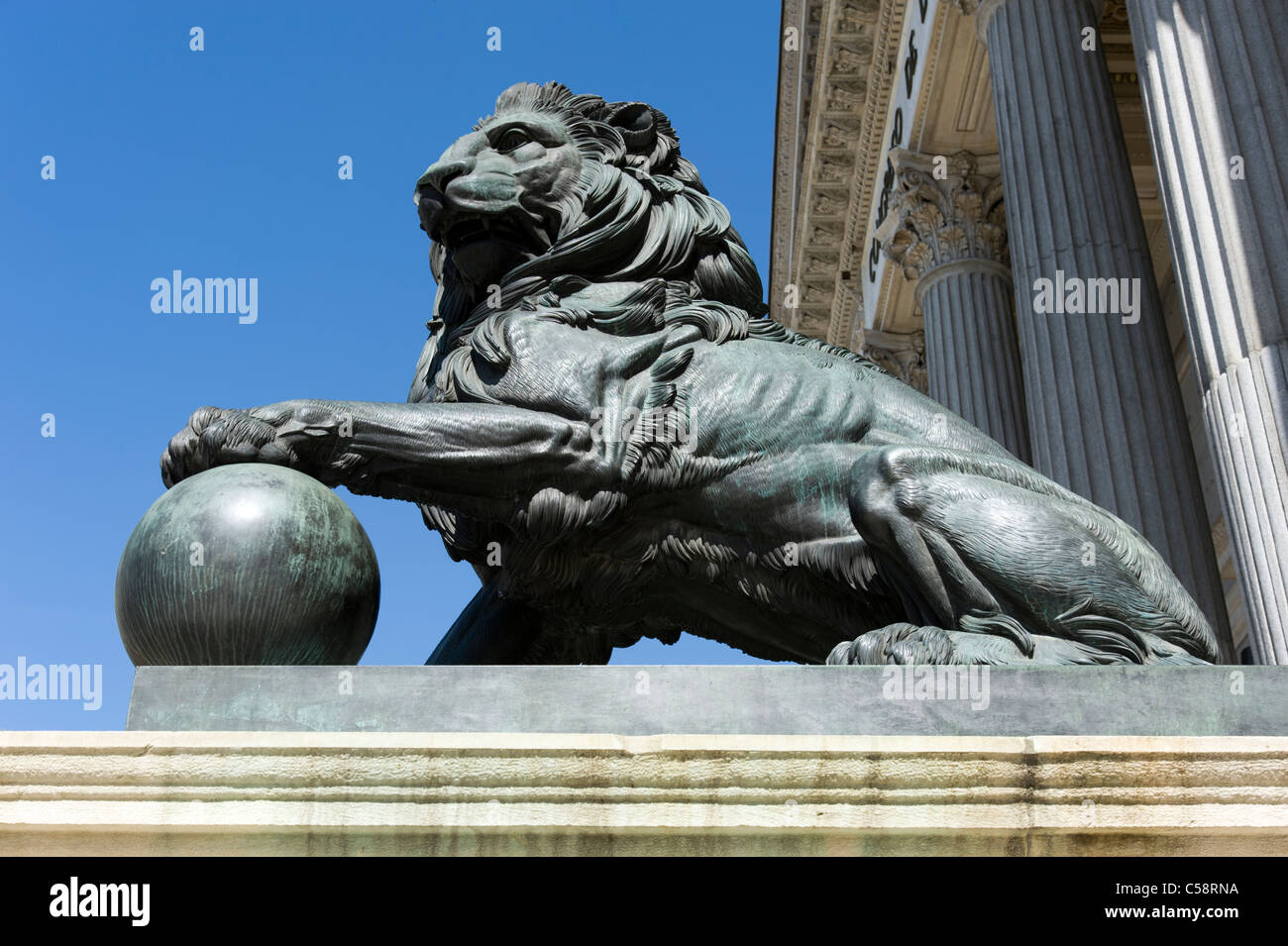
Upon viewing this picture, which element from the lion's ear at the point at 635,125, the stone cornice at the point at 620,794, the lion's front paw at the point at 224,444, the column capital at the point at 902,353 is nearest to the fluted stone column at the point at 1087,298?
the lion's ear at the point at 635,125

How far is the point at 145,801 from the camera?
298 centimetres

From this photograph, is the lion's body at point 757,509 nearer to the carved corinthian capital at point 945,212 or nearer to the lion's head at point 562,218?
the lion's head at point 562,218

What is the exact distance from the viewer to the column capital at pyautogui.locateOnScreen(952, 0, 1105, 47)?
50.5ft

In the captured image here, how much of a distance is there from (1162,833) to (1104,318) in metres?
10.8

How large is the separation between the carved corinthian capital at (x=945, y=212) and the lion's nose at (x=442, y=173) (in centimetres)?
1568

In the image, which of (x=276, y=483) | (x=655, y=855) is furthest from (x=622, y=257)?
(x=655, y=855)

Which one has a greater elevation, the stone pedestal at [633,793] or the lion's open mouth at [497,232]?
the lion's open mouth at [497,232]

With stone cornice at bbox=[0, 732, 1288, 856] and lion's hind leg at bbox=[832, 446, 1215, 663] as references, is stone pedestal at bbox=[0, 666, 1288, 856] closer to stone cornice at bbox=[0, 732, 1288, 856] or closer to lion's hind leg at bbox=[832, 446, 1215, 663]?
Answer: stone cornice at bbox=[0, 732, 1288, 856]

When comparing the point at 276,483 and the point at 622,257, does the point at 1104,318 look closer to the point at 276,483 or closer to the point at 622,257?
the point at 622,257

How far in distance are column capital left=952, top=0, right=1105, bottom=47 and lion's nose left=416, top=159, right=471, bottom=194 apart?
1204cm

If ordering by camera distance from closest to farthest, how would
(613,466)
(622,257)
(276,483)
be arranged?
1. (276,483)
2. (613,466)
3. (622,257)

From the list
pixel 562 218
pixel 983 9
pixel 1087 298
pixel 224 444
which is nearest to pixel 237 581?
pixel 224 444

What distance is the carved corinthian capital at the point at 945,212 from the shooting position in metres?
19.7
